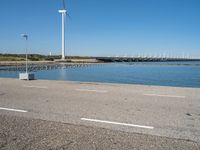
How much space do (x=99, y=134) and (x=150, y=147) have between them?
1.27 m

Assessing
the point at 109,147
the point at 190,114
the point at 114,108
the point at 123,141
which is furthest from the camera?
the point at 114,108

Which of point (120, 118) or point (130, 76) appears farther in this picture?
point (130, 76)

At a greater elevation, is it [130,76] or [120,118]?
[120,118]

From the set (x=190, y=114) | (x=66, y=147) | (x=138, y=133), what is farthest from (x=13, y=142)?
(x=190, y=114)

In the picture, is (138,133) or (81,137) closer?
(81,137)

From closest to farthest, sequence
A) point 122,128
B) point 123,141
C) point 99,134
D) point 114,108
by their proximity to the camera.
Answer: point 123,141
point 99,134
point 122,128
point 114,108

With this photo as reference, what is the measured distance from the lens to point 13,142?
5012mm

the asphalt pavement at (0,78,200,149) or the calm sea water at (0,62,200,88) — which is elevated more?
the asphalt pavement at (0,78,200,149)

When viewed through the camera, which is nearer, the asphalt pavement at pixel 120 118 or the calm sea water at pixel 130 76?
the asphalt pavement at pixel 120 118

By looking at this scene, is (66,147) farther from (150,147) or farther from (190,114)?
(190,114)

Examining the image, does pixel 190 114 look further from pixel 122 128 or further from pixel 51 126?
pixel 51 126

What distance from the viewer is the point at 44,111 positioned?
799 cm

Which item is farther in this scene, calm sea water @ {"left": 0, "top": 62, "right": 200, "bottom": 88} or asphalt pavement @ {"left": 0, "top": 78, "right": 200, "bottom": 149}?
calm sea water @ {"left": 0, "top": 62, "right": 200, "bottom": 88}

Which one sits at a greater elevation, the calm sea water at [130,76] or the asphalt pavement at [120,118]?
the asphalt pavement at [120,118]
